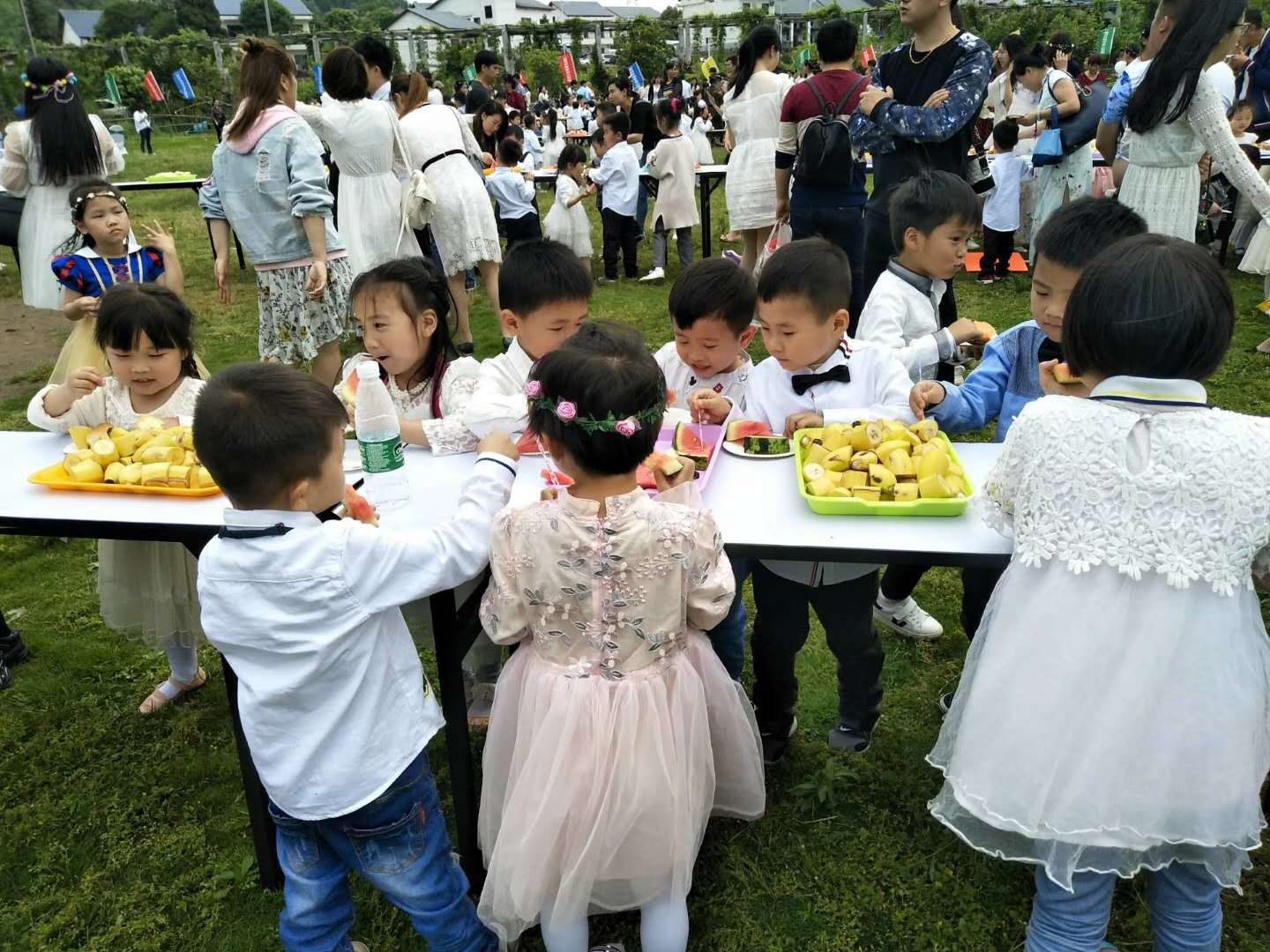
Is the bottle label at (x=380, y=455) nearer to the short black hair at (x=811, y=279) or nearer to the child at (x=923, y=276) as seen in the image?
the short black hair at (x=811, y=279)

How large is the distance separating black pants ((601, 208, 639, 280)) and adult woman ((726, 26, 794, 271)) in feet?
5.68

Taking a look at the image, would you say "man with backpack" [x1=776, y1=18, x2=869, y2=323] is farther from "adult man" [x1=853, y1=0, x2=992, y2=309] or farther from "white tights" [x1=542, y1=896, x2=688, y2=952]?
"white tights" [x1=542, y1=896, x2=688, y2=952]

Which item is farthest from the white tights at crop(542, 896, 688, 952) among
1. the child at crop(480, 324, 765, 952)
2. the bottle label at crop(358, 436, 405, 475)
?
the bottle label at crop(358, 436, 405, 475)

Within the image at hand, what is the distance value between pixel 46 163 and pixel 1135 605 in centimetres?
530

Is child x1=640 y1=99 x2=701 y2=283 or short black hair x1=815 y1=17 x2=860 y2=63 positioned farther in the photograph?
child x1=640 y1=99 x2=701 y2=283

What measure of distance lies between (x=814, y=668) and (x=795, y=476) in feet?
3.77

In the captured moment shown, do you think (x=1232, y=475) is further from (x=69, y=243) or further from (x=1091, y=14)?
(x=1091, y=14)

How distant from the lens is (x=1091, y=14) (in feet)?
104

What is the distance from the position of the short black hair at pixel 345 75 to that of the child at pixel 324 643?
400 centimetres

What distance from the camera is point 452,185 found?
5.85 meters

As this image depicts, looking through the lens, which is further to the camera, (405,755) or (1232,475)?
(405,755)

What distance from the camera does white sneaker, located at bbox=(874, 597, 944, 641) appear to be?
3111 millimetres

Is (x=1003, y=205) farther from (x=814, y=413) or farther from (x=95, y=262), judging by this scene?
(x=95, y=262)

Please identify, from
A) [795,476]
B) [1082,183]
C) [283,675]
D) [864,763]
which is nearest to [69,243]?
[283,675]
